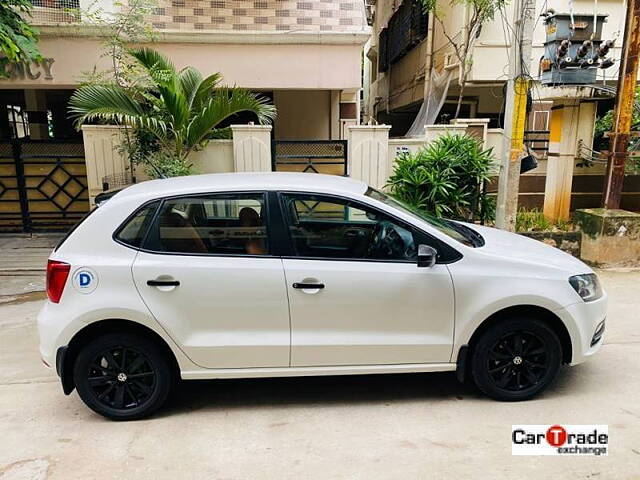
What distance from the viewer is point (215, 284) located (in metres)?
3.30

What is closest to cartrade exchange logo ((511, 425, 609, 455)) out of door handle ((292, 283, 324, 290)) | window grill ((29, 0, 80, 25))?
door handle ((292, 283, 324, 290))

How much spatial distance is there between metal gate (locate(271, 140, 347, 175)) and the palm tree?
0.80 meters

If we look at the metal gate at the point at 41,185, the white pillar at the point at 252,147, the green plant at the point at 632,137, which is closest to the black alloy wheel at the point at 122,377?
the white pillar at the point at 252,147

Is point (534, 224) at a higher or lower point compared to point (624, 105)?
lower

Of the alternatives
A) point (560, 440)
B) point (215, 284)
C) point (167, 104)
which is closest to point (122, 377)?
point (215, 284)

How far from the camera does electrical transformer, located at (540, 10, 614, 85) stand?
664cm

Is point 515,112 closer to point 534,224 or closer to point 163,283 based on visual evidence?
point 534,224

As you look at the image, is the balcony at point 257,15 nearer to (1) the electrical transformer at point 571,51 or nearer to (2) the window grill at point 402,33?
(2) the window grill at point 402,33

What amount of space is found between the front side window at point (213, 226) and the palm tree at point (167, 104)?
4.11 meters

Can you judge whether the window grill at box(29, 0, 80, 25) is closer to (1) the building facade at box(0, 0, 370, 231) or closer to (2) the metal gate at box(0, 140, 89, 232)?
(1) the building facade at box(0, 0, 370, 231)

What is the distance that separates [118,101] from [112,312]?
484 centimetres

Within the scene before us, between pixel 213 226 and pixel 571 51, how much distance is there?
585 centimetres

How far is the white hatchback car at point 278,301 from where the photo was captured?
10.8ft

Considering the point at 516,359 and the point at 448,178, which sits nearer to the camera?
the point at 516,359
